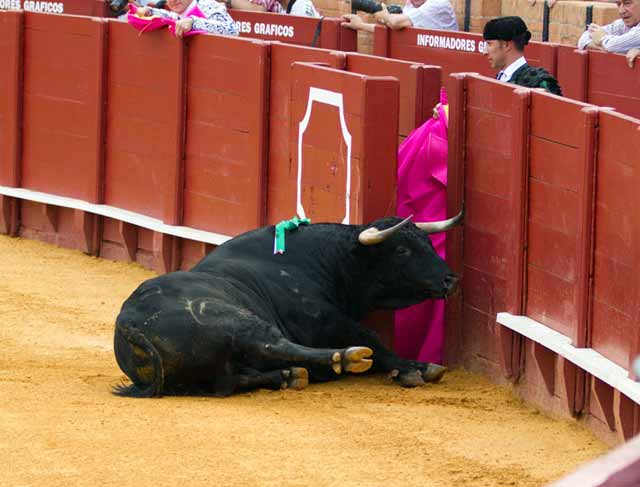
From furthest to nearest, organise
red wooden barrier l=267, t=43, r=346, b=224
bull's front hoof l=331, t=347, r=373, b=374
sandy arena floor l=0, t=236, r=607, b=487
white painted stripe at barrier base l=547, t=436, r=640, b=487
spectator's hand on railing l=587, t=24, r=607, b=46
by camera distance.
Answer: spectator's hand on railing l=587, t=24, r=607, b=46 → red wooden barrier l=267, t=43, r=346, b=224 → bull's front hoof l=331, t=347, r=373, b=374 → sandy arena floor l=0, t=236, r=607, b=487 → white painted stripe at barrier base l=547, t=436, r=640, b=487

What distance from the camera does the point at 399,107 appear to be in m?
7.05

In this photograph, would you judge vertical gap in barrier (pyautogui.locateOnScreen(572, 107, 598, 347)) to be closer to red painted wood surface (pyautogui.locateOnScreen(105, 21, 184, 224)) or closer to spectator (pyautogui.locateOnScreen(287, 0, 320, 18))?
red painted wood surface (pyautogui.locateOnScreen(105, 21, 184, 224))

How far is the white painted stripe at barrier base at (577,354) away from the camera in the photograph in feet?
17.1

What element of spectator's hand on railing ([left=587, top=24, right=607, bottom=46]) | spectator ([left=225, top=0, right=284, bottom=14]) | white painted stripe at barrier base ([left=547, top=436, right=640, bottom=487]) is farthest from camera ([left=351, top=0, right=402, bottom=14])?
white painted stripe at barrier base ([left=547, top=436, right=640, bottom=487])

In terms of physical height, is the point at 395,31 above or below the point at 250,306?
above

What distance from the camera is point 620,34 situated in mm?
9953

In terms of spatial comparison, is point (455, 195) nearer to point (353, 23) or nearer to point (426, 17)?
point (426, 17)


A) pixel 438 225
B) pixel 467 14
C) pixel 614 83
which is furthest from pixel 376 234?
pixel 467 14

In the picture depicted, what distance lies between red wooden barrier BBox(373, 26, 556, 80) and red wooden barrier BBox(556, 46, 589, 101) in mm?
92

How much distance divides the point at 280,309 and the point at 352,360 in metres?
0.73

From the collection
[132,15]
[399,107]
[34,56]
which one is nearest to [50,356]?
[399,107]

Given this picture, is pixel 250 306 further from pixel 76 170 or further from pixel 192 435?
pixel 76 170

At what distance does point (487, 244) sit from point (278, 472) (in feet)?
7.45

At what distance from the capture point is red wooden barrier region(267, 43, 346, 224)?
8125 millimetres
